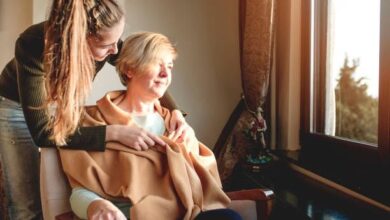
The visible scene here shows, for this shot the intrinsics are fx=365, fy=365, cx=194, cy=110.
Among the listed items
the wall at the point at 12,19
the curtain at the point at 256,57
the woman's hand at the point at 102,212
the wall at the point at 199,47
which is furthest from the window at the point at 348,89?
the wall at the point at 12,19

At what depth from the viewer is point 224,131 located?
2.37 metres

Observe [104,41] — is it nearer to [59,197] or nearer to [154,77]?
[154,77]

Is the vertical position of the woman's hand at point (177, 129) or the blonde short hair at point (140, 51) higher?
the blonde short hair at point (140, 51)

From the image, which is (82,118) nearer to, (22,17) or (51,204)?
(51,204)

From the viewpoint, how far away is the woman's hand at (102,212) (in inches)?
39.4

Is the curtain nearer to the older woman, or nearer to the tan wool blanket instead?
the older woman

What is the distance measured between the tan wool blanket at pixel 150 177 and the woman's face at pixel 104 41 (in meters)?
0.23


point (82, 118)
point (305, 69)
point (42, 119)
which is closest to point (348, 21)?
point (305, 69)

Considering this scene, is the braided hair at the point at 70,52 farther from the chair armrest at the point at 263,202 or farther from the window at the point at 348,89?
the window at the point at 348,89

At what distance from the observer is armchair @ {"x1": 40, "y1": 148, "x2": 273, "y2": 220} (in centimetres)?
119

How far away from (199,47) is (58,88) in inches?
63.7

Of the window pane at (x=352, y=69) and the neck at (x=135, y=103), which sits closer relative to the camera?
the neck at (x=135, y=103)

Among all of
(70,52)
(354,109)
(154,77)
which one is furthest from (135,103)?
(354,109)

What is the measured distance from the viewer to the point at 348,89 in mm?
1640
